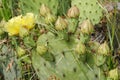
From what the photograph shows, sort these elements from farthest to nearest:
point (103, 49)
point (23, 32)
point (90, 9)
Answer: point (90, 9), point (23, 32), point (103, 49)

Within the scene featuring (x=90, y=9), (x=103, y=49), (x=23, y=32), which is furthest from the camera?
(x=90, y=9)

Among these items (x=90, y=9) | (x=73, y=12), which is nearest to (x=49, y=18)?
(x=73, y=12)

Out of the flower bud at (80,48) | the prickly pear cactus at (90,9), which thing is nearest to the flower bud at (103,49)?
the flower bud at (80,48)

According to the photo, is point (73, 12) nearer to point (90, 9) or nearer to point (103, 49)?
point (103, 49)

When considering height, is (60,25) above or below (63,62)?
above

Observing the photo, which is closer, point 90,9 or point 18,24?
point 18,24

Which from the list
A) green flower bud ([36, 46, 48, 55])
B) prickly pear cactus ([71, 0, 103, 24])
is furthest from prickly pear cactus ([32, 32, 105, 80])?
prickly pear cactus ([71, 0, 103, 24])

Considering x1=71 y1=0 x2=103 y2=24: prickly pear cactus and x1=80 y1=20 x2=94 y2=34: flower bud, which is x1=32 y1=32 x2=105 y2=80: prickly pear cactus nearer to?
x1=80 y1=20 x2=94 y2=34: flower bud

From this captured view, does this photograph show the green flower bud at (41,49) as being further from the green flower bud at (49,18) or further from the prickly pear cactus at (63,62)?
the green flower bud at (49,18)

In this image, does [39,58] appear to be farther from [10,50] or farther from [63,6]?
[63,6]
